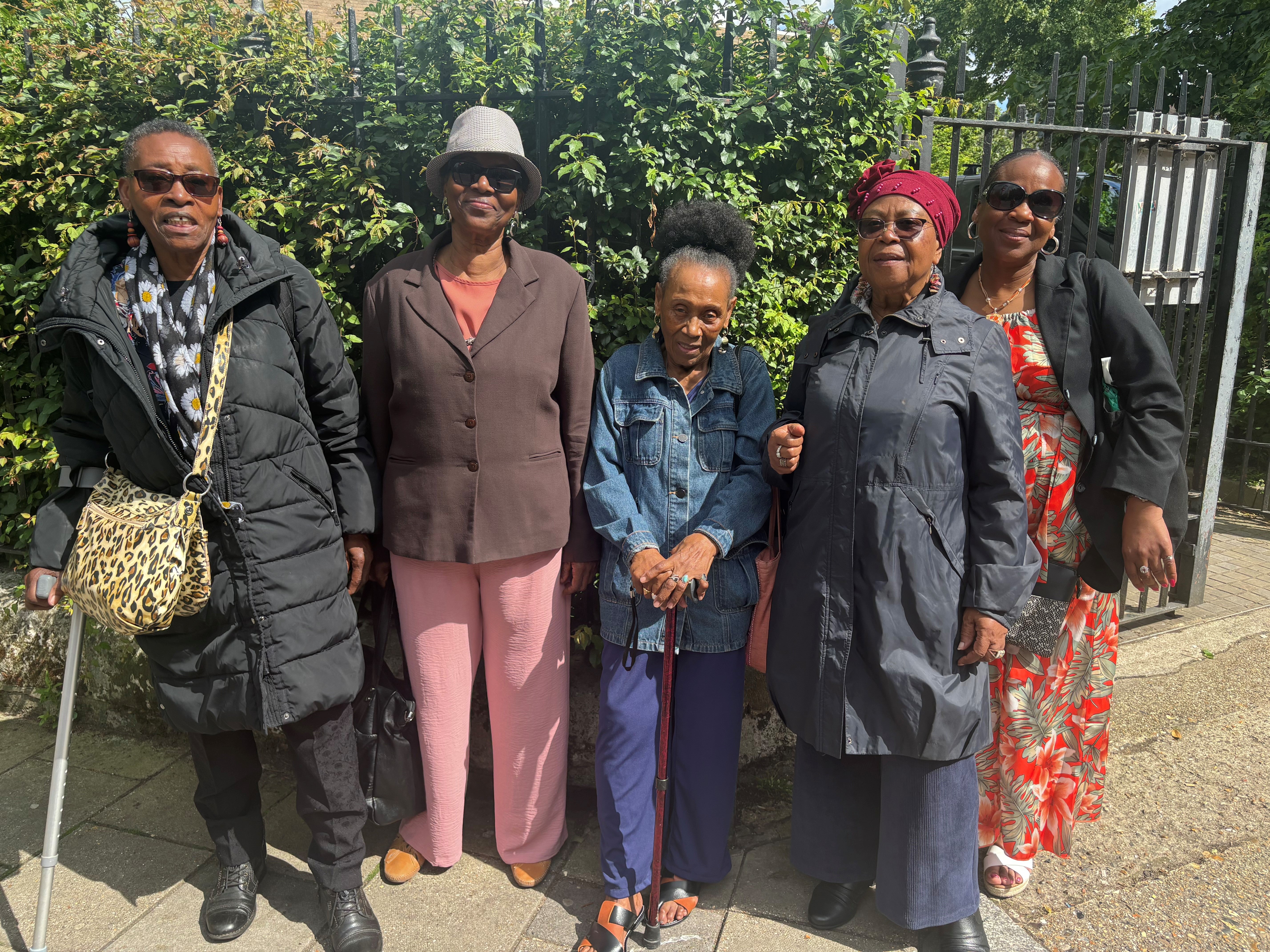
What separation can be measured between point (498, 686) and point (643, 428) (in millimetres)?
995

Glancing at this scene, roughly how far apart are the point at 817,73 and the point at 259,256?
206cm

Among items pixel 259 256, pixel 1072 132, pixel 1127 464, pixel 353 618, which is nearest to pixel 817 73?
pixel 1072 132

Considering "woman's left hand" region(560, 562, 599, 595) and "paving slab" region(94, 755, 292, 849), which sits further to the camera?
"paving slab" region(94, 755, 292, 849)

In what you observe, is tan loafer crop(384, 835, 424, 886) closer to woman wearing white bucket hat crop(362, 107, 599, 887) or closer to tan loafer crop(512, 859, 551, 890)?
woman wearing white bucket hat crop(362, 107, 599, 887)

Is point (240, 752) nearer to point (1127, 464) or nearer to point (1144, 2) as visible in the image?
point (1127, 464)

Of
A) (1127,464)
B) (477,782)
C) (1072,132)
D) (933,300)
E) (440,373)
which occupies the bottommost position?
(477,782)

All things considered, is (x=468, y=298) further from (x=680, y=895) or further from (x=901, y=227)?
(x=680, y=895)

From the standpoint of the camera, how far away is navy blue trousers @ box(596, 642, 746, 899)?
267 centimetres

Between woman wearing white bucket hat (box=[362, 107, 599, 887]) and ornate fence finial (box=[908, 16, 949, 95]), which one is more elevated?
ornate fence finial (box=[908, 16, 949, 95])

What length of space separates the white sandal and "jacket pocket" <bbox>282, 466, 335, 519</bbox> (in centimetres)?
236

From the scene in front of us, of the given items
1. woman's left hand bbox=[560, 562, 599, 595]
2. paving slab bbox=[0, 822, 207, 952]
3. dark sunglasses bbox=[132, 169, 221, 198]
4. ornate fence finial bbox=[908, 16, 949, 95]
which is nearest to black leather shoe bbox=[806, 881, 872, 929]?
woman's left hand bbox=[560, 562, 599, 595]

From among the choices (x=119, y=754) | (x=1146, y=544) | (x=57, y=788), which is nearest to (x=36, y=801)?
(x=119, y=754)

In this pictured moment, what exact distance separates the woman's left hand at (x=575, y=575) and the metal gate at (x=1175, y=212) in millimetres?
1828

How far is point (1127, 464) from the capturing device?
256 cm
